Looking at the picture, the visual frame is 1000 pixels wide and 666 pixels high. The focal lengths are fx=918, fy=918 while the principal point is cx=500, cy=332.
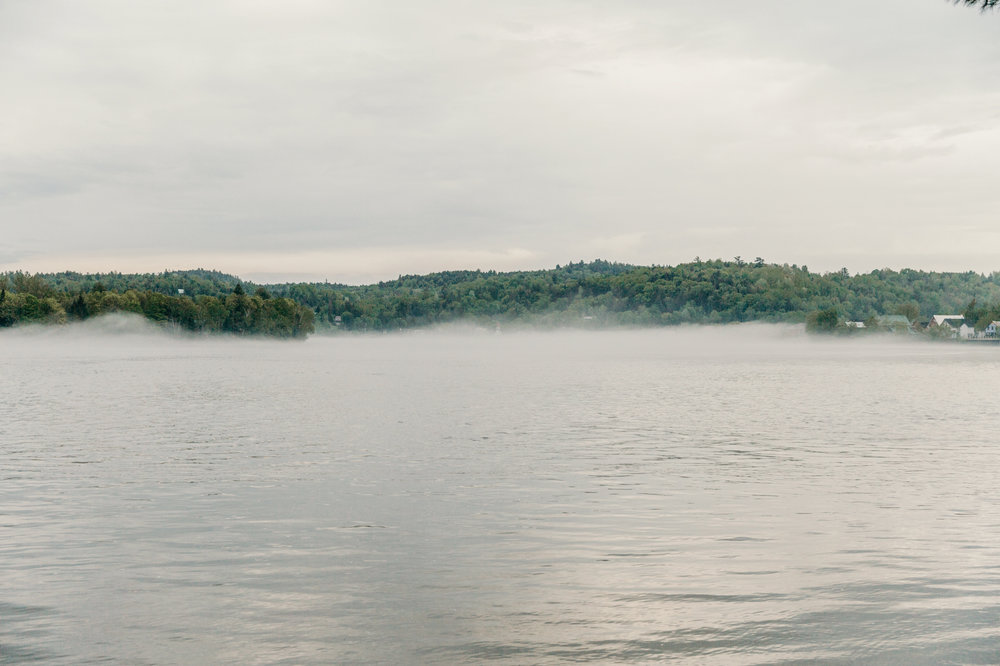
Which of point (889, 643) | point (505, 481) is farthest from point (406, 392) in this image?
point (889, 643)

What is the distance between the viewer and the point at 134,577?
664 inches

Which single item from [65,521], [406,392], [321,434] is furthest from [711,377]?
[65,521]

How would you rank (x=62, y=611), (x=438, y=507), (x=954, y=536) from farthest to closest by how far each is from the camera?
(x=438, y=507) < (x=954, y=536) < (x=62, y=611)

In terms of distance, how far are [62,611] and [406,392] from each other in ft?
217

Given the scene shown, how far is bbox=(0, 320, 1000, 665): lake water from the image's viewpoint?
1338 cm

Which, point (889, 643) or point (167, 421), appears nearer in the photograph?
point (889, 643)

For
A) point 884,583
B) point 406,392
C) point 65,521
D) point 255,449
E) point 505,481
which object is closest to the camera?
point 884,583

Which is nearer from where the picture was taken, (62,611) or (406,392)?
(62,611)

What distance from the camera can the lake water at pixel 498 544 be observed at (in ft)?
43.9

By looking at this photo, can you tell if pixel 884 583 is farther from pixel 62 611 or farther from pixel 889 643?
pixel 62 611

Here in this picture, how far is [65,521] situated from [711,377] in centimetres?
9475

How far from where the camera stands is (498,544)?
19859mm

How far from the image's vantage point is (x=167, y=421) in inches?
1997

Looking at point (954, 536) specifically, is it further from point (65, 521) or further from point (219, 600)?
point (65, 521)
